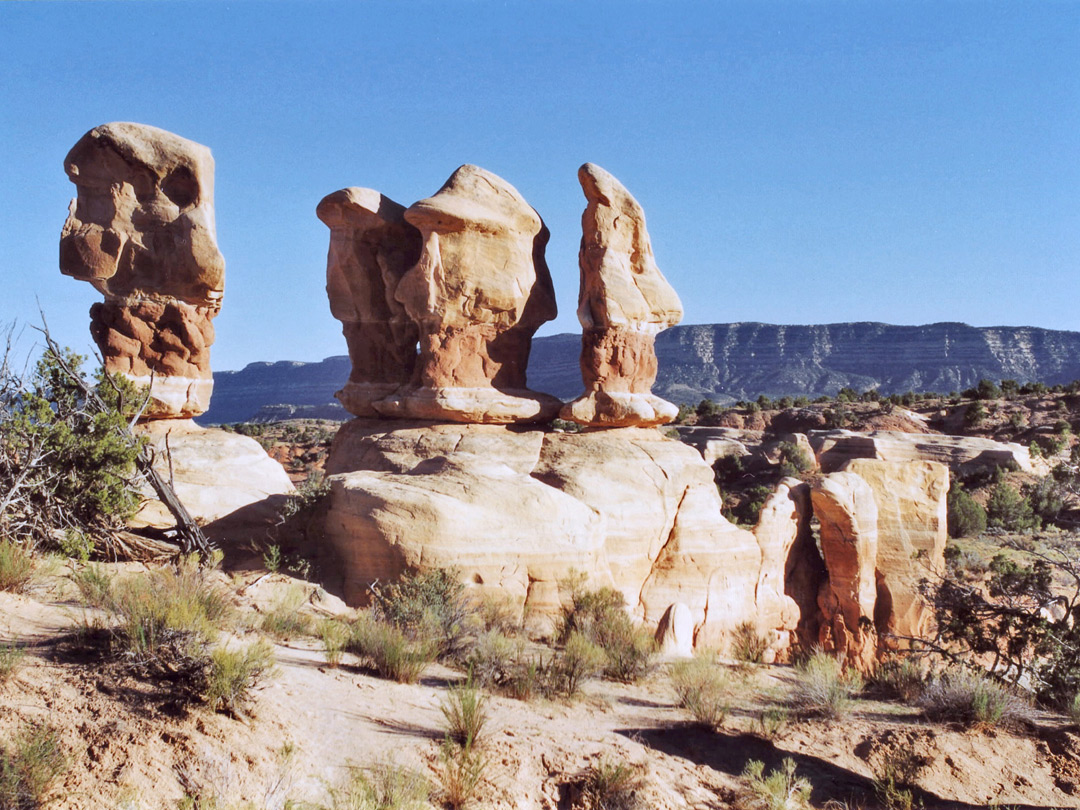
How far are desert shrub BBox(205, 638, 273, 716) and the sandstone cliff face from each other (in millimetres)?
3934

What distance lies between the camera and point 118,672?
6180 mm

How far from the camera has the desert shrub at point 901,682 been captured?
9352mm

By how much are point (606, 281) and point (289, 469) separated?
722 inches

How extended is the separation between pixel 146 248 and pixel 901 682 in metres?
12.9

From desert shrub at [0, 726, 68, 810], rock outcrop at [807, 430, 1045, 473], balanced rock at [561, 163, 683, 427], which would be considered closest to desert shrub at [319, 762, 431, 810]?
desert shrub at [0, 726, 68, 810]

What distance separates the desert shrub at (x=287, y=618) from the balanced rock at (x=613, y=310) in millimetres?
6294

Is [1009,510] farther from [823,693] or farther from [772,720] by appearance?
[772,720]

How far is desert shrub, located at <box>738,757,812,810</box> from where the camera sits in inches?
255

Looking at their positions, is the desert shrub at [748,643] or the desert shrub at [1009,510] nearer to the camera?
the desert shrub at [748,643]

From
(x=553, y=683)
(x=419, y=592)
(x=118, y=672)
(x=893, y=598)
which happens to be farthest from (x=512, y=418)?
(x=118, y=672)

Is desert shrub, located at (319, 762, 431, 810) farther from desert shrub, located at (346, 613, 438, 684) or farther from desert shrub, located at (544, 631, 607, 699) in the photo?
desert shrub, located at (544, 631, 607, 699)

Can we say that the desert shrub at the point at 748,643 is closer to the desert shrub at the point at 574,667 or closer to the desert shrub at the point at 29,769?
the desert shrub at the point at 574,667

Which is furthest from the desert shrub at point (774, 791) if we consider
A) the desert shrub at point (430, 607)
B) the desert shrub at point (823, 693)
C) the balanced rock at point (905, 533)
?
the balanced rock at point (905, 533)

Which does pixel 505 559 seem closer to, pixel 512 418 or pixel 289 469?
pixel 512 418
